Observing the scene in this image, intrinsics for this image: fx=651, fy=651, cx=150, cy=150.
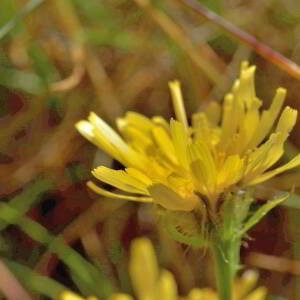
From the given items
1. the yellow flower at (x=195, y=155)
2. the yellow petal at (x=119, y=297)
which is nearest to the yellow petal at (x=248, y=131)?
the yellow flower at (x=195, y=155)

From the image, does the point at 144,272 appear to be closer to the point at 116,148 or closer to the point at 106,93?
the point at 116,148

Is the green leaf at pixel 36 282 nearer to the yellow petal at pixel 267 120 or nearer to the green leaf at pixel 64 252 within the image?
the green leaf at pixel 64 252

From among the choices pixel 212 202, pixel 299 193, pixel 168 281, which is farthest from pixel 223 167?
pixel 299 193

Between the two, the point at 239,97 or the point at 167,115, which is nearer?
the point at 239,97

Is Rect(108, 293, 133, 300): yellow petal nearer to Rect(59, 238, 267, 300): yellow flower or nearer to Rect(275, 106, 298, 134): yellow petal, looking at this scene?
Rect(59, 238, 267, 300): yellow flower

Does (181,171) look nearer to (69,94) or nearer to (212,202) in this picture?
(212,202)
